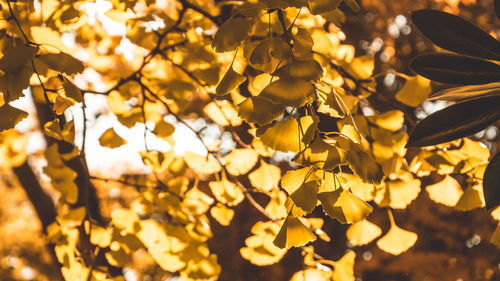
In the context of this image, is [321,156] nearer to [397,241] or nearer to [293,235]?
[293,235]

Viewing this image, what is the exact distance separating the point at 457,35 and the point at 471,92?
93mm

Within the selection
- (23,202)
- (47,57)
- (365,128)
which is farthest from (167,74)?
(23,202)

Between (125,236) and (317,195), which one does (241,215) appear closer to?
(125,236)

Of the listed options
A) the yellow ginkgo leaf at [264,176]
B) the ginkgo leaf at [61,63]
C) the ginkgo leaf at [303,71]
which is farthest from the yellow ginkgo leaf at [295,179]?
the yellow ginkgo leaf at [264,176]

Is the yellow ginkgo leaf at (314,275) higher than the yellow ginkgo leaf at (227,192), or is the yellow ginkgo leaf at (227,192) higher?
the yellow ginkgo leaf at (227,192)

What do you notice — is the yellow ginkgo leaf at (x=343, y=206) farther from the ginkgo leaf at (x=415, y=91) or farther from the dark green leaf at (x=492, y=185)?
the ginkgo leaf at (x=415, y=91)

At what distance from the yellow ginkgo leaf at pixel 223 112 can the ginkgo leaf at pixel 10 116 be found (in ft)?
1.60

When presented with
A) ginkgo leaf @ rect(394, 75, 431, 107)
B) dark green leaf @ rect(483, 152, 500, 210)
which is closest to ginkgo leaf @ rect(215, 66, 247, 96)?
dark green leaf @ rect(483, 152, 500, 210)

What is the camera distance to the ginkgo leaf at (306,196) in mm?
496

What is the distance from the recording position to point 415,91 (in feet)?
2.99

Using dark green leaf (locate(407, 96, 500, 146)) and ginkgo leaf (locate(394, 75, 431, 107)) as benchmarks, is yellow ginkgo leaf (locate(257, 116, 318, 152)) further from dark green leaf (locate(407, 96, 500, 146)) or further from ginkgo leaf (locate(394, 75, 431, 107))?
ginkgo leaf (locate(394, 75, 431, 107))

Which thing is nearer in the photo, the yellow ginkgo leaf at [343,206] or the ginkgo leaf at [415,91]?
the yellow ginkgo leaf at [343,206]

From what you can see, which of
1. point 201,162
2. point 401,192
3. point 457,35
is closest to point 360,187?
point 401,192

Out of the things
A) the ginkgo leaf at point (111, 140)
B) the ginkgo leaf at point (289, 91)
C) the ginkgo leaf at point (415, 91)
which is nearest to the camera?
the ginkgo leaf at point (289, 91)
